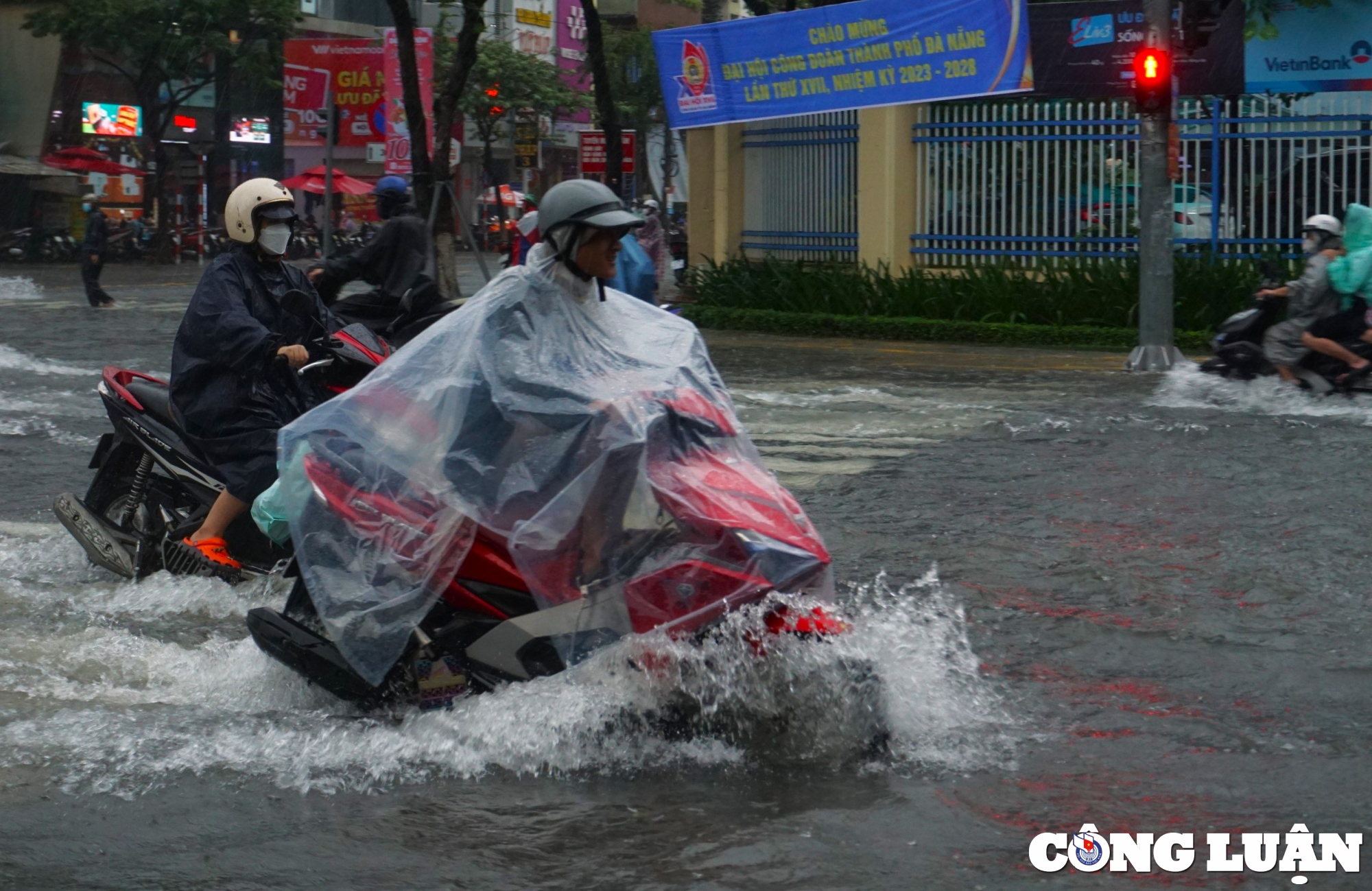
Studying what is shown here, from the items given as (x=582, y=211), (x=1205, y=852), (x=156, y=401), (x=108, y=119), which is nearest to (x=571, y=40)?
(x=108, y=119)

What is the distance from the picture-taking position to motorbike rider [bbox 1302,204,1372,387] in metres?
11.3

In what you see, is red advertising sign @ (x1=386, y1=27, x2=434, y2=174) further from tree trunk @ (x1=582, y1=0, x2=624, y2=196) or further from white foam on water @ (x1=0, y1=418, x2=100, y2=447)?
white foam on water @ (x1=0, y1=418, x2=100, y2=447)

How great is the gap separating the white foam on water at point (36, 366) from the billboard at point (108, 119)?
3025 cm

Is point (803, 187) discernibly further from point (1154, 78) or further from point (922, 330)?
point (1154, 78)

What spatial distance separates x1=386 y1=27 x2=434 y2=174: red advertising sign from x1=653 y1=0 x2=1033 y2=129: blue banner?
12.0 feet

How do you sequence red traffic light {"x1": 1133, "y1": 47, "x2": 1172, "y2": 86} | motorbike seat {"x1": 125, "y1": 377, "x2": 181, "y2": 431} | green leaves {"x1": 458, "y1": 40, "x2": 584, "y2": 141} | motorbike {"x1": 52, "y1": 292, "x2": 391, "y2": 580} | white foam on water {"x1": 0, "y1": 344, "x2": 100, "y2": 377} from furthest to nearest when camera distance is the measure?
green leaves {"x1": 458, "y1": 40, "x2": 584, "y2": 141} → white foam on water {"x1": 0, "y1": 344, "x2": 100, "y2": 377} → red traffic light {"x1": 1133, "y1": 47, "x2": 1172, "y2": 86} → motorbike seat {"x1": 125, "y1": 377, "x2": 181, "y2": 431} → motorbike {"x1": 52, "y1": 292, "x2": 391, "y2": 580}

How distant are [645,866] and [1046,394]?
31.4 ft

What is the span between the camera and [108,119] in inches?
1766

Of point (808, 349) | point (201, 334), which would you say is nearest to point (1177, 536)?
point (201, 334)

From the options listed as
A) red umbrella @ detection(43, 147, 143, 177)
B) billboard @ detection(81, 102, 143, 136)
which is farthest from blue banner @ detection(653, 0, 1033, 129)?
billboard @ detection(81, 102, 143, 136)

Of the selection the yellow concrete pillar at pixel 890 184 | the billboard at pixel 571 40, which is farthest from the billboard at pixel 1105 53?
the billboard at pixel 571 40

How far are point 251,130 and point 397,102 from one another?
2842 cm

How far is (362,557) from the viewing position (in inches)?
179

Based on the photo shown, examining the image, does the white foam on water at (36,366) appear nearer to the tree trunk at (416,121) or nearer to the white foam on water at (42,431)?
the white foam on water at (42,431)
